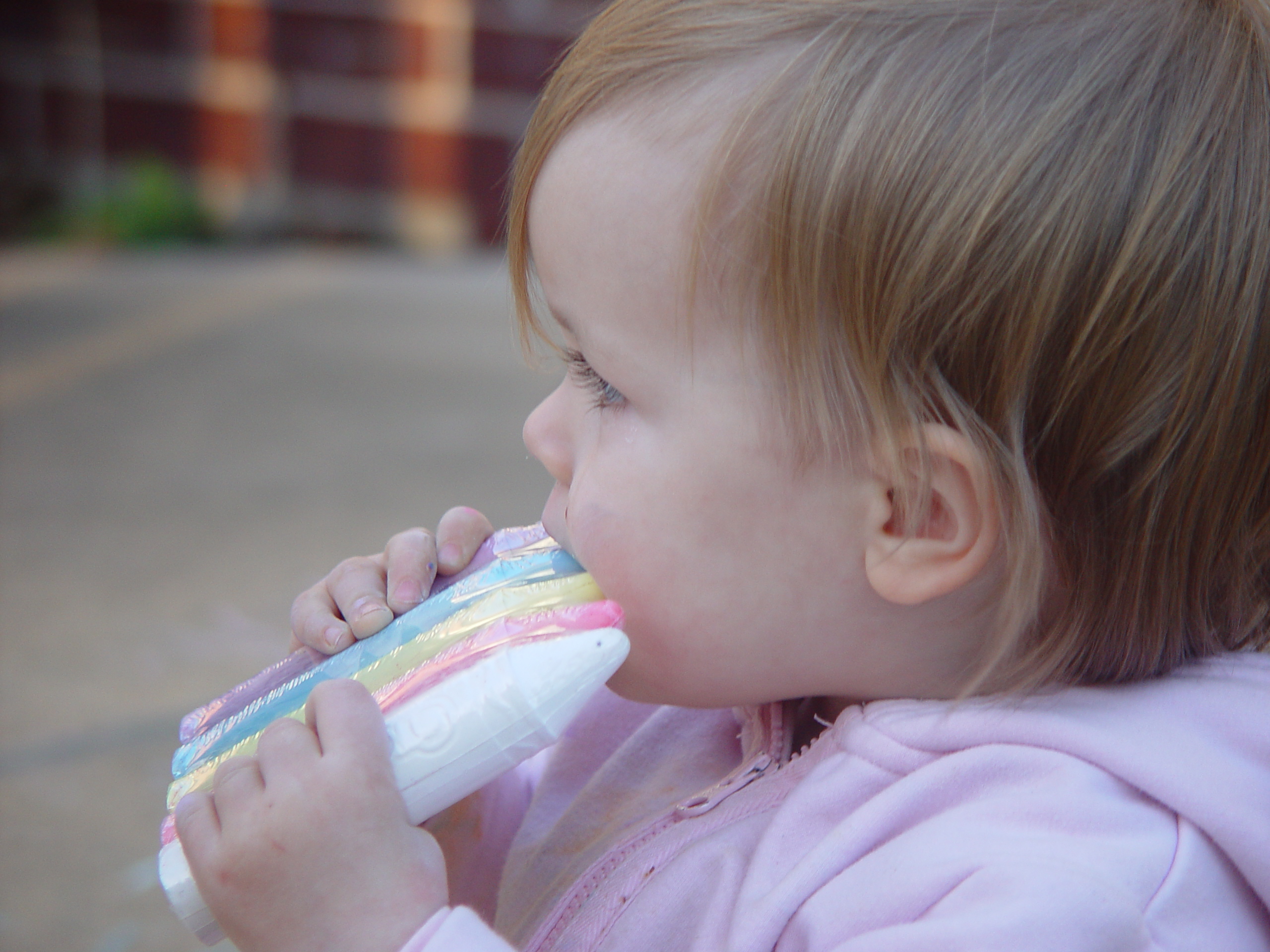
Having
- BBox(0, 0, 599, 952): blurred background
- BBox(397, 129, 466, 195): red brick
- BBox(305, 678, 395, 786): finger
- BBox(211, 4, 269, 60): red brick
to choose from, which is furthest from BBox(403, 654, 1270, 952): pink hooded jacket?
BBox(211, 4, 269, 60): red brick

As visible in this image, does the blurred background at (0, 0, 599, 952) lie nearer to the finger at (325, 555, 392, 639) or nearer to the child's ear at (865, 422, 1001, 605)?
the finger at (325, 555, 392, 639)

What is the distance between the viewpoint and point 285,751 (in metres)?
0.93

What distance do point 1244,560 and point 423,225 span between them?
1125 centimetres

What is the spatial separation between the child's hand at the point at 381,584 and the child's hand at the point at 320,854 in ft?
0.64

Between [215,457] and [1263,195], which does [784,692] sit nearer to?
[1263,195]

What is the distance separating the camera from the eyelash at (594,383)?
39.8 inches

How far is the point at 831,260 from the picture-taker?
2.88 feet

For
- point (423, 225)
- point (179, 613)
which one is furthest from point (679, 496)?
point (423, 225)

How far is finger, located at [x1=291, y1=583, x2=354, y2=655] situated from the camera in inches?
43.9

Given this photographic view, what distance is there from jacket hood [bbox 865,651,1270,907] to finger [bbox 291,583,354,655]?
457mm

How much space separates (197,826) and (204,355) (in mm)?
4796

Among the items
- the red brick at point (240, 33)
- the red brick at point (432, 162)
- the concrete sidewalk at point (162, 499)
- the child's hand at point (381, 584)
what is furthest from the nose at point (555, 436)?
the red brick at point (240, 33)

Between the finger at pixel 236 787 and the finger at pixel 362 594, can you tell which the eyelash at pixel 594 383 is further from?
the finger at pixel 236 787

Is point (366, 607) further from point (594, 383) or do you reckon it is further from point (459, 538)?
point (594, 383)
